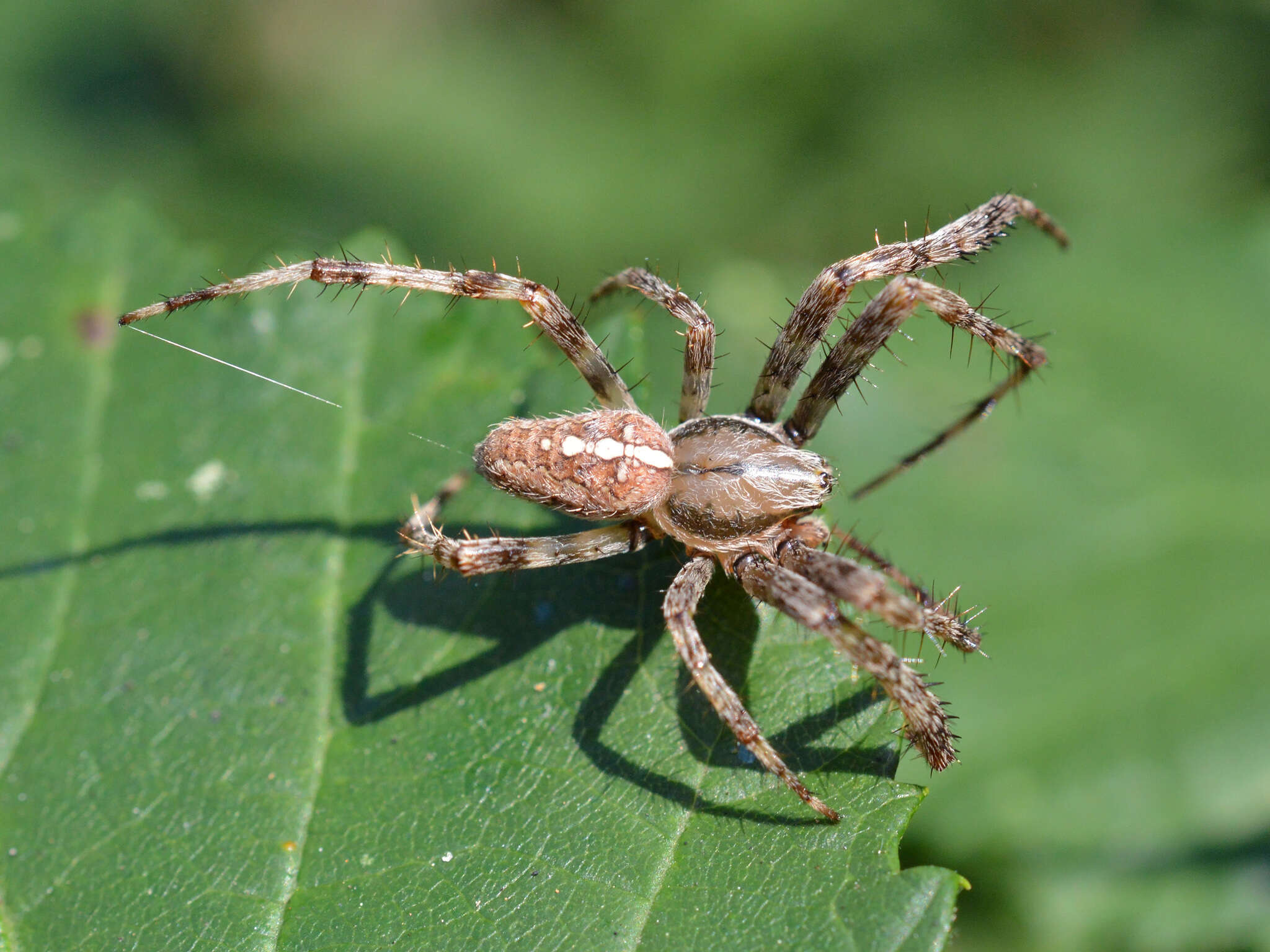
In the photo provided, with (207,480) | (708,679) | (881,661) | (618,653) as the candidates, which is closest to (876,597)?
(881,661)

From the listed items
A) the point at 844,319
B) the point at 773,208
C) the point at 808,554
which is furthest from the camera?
the point at 773,208

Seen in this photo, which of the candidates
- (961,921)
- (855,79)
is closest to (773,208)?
(855,79)

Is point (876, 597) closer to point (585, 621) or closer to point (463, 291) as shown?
point (585, 621)

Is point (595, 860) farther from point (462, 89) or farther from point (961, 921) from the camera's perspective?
point (462, 89)

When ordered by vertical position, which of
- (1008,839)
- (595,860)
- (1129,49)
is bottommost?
(1008,839)

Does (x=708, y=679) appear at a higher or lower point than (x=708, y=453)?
lower

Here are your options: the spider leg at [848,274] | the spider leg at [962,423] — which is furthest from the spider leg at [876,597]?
the spider leg at [962,423]
